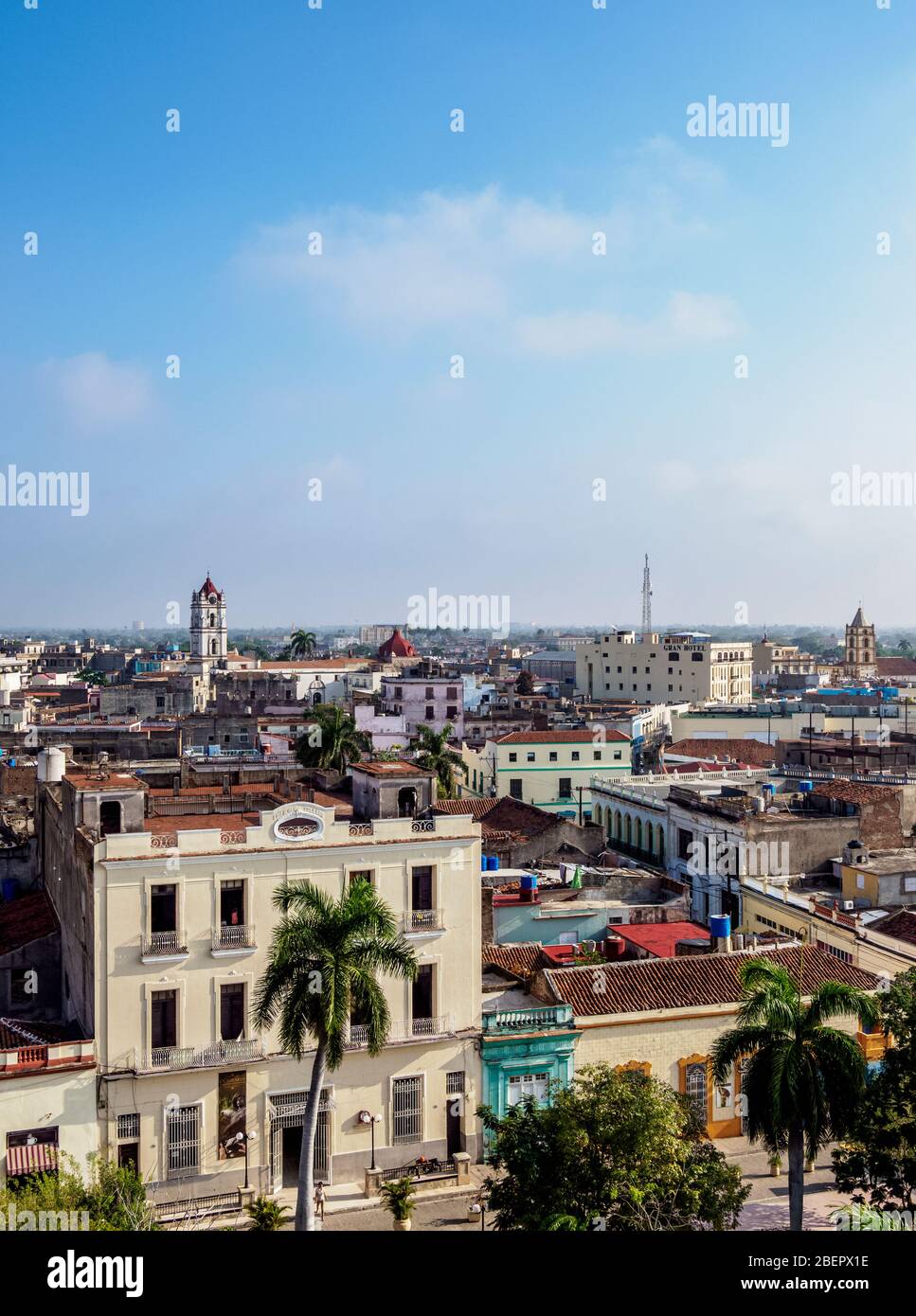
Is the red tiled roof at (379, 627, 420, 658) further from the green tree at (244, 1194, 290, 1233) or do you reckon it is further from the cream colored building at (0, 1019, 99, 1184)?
the green tree at (244, 1194, 290, 1233)

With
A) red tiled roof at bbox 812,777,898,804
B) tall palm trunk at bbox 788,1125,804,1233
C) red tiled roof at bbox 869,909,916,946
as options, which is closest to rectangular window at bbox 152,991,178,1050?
tall palm trunk at bbox 788,1125,804,1233

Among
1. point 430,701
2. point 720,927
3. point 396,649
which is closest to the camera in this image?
point 720,927

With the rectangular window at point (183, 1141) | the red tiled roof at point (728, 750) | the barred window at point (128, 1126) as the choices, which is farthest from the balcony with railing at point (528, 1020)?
the red tiled roof at point (728, 750)

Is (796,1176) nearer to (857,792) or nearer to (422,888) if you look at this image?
(422,888)

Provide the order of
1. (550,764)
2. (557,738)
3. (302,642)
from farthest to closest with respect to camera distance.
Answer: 1. (302,642)
2. (557,738)
3. (550,764)

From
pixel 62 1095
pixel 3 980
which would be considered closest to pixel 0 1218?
pixel 62 1095

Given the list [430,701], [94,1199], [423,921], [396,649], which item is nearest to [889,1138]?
[423,921]
